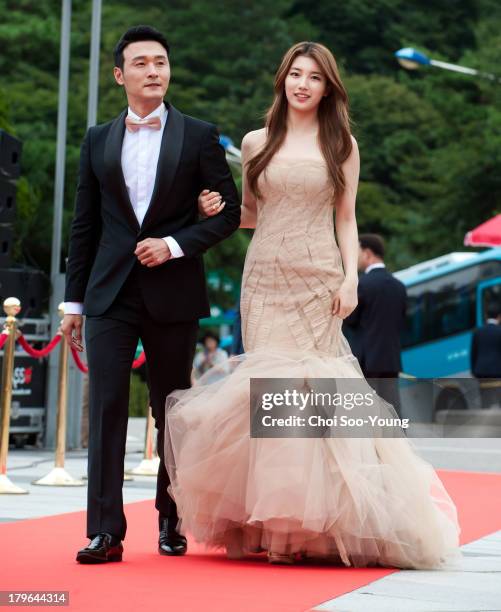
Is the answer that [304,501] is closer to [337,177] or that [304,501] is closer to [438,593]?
[438,593]

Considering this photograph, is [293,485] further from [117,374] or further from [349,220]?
[349,220]

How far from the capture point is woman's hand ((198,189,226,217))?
623 cm

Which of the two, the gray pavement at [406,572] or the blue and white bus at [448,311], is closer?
the gray pavement at [406,572]

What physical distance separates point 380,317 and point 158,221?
235 inches

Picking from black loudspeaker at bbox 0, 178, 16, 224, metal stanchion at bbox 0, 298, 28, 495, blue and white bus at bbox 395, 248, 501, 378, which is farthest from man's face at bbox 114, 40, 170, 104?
blue and white bus at bbox 395, 248, 501, 378

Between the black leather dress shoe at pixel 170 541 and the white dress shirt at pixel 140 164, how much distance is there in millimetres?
979

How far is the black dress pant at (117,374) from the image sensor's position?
602 centimetres

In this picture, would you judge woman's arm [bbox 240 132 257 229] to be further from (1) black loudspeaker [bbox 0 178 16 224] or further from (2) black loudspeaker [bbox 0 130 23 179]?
(2) black loudspeaker [bbox 0 130 23 179]

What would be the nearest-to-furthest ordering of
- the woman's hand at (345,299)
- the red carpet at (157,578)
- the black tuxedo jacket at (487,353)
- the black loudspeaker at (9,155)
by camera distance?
A: the red carpet at (157,578) < the woman's hand at (345,299) < the black loudspeaker at (9,155) < the black tuxedo jacket at (487,353)

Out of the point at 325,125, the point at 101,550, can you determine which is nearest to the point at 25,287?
the point at 325,125

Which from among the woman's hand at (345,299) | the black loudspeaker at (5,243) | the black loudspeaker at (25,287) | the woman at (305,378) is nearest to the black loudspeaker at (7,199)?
the black loudspeaker at (5,243)

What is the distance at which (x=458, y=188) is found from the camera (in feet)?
133

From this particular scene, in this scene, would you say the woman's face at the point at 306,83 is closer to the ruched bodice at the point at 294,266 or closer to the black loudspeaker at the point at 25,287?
the ruched bodice at the point at 294,266

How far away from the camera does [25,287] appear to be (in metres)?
14.7
